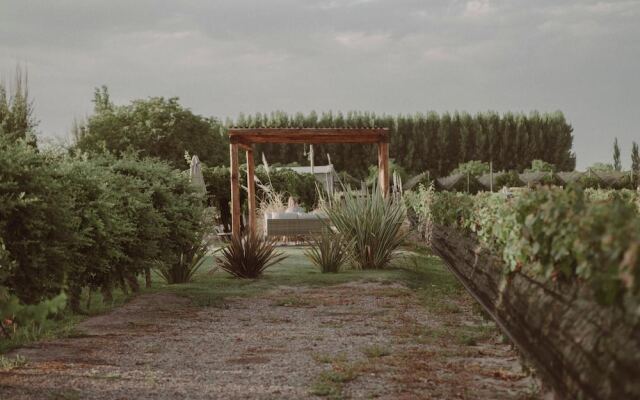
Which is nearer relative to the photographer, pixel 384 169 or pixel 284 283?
pixel 284 283

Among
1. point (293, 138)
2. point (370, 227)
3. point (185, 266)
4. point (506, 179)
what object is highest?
point (293, 138)

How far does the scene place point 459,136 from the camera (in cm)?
4556

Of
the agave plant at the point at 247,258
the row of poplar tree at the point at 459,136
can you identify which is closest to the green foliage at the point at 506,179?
the row of poplar tree at the point at 459,136

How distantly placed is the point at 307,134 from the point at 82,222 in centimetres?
842

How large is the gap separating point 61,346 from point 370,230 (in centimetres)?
605

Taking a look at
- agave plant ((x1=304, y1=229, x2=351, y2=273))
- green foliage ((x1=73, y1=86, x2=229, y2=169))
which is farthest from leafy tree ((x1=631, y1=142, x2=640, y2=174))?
agave plant ((x1=304, y1=229, x2=351, y2=273))

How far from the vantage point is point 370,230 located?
1123cm

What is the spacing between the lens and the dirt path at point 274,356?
4516 millimetres

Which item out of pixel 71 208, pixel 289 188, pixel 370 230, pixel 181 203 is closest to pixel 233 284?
pixel 181 203

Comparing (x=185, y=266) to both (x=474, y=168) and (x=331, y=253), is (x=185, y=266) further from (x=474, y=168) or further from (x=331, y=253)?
(x=474, y=168)

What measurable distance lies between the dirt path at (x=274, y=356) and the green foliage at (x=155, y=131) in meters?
28.7

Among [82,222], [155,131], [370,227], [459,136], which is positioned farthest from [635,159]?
[82,222]

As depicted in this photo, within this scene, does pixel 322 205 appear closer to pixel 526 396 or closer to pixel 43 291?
pixel 43 291

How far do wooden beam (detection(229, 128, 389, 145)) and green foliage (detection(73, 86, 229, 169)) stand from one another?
21173 millimetres
